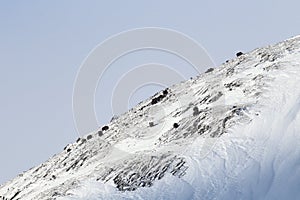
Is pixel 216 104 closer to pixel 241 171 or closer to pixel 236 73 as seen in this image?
pixel 236 73

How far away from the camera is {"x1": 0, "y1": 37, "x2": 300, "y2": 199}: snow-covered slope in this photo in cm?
4800

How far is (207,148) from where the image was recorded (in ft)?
172

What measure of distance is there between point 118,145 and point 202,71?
67.9 feet

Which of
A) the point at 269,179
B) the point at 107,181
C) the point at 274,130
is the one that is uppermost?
the point at 107,181

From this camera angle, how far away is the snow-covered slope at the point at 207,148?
48000 mm

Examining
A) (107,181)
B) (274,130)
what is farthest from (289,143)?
(107,181)

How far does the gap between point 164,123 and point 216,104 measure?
7.04m

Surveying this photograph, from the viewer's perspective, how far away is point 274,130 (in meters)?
51.2

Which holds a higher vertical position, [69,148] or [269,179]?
[69,148]

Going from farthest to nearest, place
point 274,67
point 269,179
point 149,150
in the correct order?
point 274,67 → point 149,150 → point 269,179

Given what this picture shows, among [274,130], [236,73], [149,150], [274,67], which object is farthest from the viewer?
[236,73]

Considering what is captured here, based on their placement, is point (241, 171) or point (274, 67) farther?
point (274, 67)

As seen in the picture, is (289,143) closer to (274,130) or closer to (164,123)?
(274,130)

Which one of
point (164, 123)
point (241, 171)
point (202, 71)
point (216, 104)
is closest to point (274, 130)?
point (241, 171)
